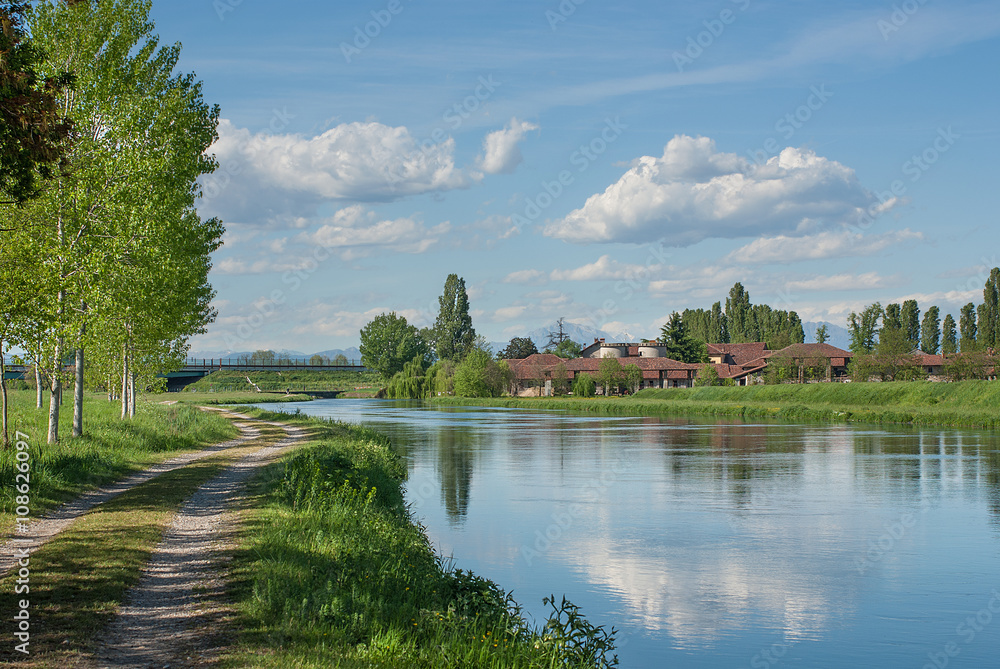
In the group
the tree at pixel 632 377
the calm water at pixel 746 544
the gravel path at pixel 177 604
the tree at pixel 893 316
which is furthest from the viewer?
the tree at pixel 893 316

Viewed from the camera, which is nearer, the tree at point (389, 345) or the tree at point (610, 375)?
the tree at point (610, 375)

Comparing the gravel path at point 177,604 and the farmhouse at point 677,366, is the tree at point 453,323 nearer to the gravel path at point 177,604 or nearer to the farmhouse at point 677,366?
→ the farmhouse at point 677,366

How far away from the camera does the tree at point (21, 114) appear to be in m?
9.75

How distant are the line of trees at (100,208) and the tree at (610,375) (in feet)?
295

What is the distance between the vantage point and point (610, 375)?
114750 mm

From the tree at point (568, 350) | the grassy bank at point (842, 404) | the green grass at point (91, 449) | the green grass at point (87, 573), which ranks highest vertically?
the tree at point (568, 350)

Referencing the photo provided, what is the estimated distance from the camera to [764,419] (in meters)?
66.1

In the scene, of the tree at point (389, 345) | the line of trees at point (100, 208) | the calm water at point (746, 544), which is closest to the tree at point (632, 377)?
the tree at point (389, 345)

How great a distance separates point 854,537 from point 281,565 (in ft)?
51.2

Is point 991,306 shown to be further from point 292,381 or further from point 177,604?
point 177,604

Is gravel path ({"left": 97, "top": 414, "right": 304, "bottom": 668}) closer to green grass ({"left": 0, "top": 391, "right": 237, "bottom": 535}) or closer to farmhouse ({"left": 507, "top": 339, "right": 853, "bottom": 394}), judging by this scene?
green grass ({"left": 0, "top": 391, "right": 237, "bottom": 535})

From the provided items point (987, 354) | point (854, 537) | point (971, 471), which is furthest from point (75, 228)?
point (987, 354)

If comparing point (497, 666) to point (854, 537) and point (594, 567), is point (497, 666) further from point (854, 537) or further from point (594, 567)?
point (854, 537)

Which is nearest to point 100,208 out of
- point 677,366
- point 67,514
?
point 67,514
